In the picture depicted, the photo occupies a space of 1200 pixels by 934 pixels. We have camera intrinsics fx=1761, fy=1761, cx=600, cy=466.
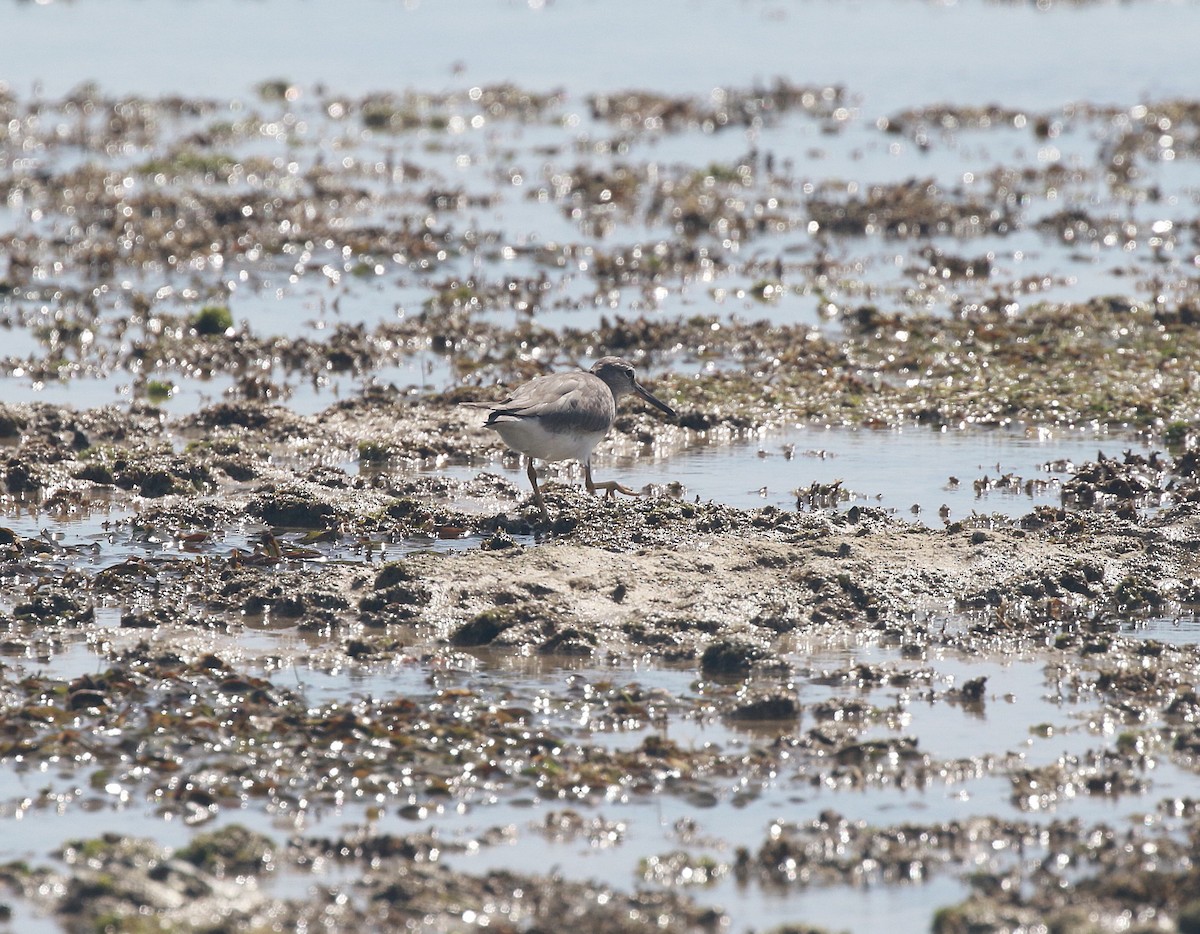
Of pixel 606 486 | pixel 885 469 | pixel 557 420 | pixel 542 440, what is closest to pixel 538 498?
pixel 542 440

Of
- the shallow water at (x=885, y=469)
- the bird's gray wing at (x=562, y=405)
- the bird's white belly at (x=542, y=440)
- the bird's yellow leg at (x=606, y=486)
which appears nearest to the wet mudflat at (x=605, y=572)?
the shallow water at (x=885, y=469)

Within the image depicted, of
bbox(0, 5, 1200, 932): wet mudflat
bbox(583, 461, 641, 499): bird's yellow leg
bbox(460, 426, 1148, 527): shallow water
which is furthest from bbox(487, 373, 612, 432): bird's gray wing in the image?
bbox(460, 426, 1148, 527): shallow water

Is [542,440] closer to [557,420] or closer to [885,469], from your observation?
[557,420]

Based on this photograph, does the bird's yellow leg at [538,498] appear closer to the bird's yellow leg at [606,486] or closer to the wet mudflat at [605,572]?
the wet mudflat at [605,572]

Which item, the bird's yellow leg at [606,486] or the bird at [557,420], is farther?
the bird's yellow leg at [606,486]

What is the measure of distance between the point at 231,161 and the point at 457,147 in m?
4.18

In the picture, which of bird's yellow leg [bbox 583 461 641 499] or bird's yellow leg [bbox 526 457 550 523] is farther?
bird's yellow leg [bbox 583 461 641 499]

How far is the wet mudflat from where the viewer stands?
668 centimetres

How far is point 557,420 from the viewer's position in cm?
1112

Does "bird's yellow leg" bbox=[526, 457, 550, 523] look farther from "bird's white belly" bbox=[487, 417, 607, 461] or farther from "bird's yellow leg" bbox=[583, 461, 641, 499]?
"bird's yellow leg" bbox=[583, 461, 641, 499]

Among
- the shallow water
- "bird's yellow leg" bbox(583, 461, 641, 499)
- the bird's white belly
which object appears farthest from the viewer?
the shallow water

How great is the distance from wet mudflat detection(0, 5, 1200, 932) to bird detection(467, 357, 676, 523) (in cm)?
34

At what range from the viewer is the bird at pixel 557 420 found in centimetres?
1102

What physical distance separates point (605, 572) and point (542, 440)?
1578 millimetres
